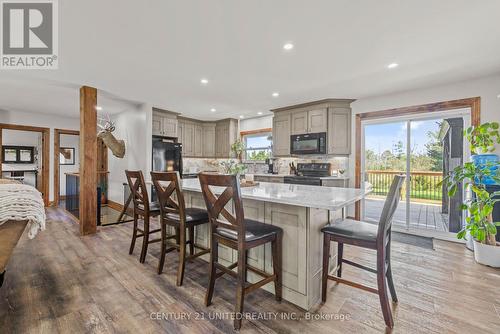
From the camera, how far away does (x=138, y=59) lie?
2.74 metres

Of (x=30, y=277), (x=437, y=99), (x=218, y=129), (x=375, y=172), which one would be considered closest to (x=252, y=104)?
(x=218, y=129)

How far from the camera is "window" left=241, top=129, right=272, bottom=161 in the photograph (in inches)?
239

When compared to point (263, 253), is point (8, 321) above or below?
below

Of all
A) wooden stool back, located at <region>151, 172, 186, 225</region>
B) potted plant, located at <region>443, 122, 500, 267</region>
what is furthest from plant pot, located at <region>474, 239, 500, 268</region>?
wooden stool back, located at <region>151, 172, 186, 225</region>

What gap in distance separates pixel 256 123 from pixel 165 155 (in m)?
2.55

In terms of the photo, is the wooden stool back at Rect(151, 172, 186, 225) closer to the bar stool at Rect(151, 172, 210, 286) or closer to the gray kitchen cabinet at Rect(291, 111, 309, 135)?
the bar stool at Rect(151, 172, 210, 286)

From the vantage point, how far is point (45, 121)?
19.9 ft

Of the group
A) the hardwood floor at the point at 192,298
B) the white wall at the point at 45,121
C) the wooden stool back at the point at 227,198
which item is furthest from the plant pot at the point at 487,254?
the white wall at the point at 45,121

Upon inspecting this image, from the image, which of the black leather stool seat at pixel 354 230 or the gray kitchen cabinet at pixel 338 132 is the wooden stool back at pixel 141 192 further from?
the gray kitchen cabinet at pixel 338 132

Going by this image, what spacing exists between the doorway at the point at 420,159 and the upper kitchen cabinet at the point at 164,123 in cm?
425

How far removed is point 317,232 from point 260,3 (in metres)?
1.90

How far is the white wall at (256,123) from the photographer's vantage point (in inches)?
236

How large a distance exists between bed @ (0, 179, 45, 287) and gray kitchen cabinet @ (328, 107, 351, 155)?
4.25 metres

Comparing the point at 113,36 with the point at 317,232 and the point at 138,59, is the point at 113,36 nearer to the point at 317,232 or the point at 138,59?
the point at 138,59
